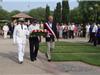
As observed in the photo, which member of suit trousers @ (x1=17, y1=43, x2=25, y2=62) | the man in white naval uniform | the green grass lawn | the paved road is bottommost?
the green grass lawn

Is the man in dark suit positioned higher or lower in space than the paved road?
higher

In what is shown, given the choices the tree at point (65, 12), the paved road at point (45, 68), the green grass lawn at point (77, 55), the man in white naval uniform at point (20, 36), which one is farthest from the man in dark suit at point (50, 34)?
the tree at point (65, 12)

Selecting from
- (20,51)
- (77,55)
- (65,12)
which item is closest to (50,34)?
(20,51)

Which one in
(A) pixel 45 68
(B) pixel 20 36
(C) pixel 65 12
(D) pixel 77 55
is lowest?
(D) pixel 77 55

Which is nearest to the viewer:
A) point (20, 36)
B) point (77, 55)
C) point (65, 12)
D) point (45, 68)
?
point (45, 68)

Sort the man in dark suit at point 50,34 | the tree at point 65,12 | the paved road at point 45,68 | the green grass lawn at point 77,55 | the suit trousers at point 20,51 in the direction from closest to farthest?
the paved road at point 45,68 → the suit trousers at point 20,51 → the man in dark suit at point 50,34 → the green grass lawn at point 77,55 → the tree at point 65,12

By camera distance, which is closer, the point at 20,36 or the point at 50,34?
the point at 20,36

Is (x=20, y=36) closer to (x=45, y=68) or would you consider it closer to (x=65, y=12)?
(x=45, y=68)

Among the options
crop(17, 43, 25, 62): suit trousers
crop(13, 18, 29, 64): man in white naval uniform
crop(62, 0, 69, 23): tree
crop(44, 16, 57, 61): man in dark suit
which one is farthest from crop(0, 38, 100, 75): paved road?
crop(62, 0, 69, 23): tree

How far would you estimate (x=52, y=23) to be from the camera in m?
17.1

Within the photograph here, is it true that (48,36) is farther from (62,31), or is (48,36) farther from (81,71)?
(62,31)

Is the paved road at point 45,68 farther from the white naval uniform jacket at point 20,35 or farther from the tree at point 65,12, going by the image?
the tree at point 65,12

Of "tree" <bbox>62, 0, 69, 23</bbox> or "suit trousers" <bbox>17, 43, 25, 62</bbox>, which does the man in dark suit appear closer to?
"suit trousers" <bbox>17, 43, 25, 62</bbox>

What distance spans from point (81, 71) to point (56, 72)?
89cm
